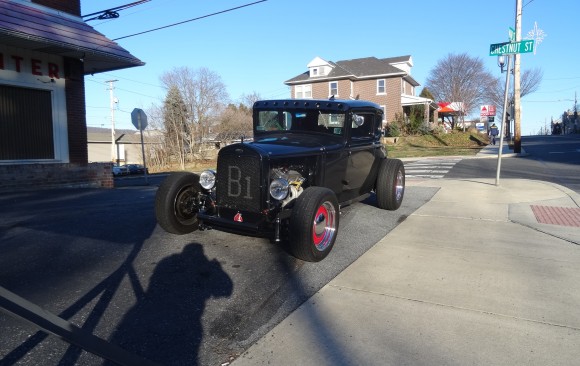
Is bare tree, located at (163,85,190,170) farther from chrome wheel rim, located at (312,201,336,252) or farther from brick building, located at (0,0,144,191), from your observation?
chrome wheel rim, located at (312,201,336,252)

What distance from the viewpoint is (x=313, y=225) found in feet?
14.3

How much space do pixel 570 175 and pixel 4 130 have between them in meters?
15.8

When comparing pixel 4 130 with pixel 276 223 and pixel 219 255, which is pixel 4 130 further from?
pixel 276 223

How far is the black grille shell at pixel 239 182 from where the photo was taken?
4.69 m

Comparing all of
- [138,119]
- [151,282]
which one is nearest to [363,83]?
[138,119]

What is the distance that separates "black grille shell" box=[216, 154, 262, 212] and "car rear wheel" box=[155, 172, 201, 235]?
552 millimetres

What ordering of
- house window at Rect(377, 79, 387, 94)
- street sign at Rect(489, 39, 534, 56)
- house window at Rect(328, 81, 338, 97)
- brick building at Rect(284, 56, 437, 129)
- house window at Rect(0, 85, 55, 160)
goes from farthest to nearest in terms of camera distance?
1. house window at Rect(328, 81, 338, 97)
2. house window at Rect(377, 79, 387, 94)
3. brick building at Rect(284, 56, 437, 129)
4. house window at Rect(0, 85, 55, 160)
5. street sign at Rect(489, 39, 534, 56)

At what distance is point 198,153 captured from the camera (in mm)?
41438

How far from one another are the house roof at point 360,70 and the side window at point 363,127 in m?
30.9

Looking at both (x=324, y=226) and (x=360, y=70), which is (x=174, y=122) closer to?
(x=360, y=70)

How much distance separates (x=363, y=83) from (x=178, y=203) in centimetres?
3499

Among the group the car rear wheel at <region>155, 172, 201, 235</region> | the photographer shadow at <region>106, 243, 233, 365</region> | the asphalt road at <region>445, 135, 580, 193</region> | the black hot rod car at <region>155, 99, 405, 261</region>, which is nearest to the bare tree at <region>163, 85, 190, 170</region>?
the asphalt road at <region>445, 135, 580, 193</region>

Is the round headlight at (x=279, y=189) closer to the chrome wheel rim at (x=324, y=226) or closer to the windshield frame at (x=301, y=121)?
the chrome wheel rim at (x=324, y=226)

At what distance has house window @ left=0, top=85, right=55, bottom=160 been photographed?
10.0 metres
